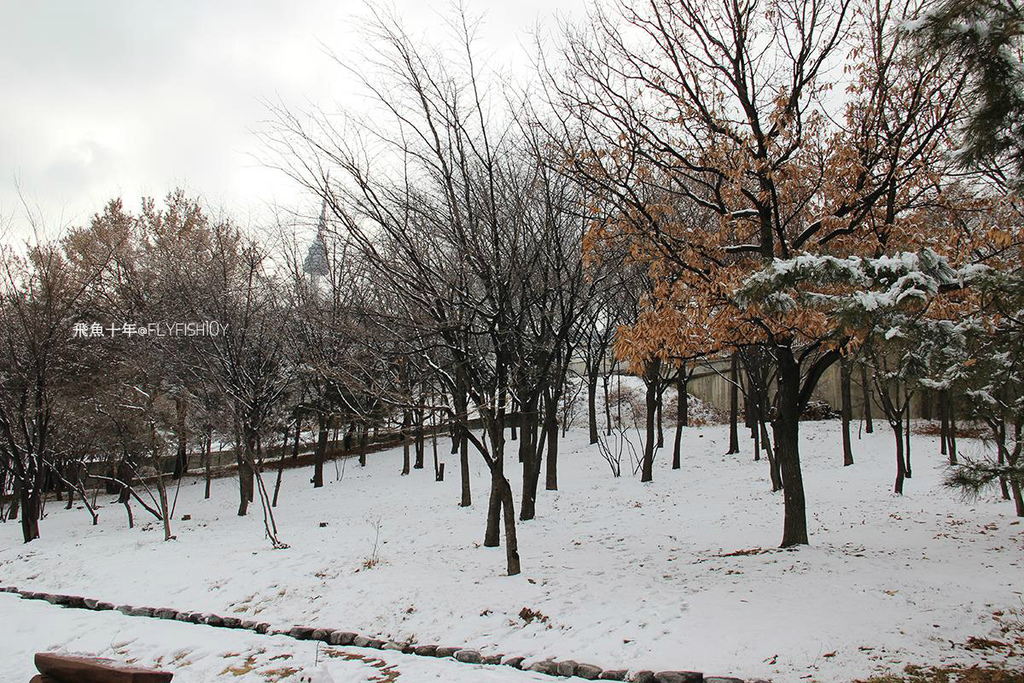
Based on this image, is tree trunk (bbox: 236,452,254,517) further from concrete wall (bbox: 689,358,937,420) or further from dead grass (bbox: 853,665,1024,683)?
dead grass (bbox: 853,665,1024,683)

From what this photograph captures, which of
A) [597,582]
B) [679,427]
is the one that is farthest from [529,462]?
[679,427]

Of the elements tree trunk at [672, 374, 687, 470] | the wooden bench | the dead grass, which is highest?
tree trunk at [672, 374, 687, 470]

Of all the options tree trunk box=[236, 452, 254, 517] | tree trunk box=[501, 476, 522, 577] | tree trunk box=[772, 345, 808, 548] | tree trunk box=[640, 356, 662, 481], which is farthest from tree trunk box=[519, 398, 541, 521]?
tree trunk box=[236, 452, 254, 517]

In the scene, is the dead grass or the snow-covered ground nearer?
the dead grass

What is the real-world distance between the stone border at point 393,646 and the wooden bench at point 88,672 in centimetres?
211

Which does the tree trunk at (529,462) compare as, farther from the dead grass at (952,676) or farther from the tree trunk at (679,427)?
the dead grass at (952,676)

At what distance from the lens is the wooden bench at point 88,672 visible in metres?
4.70

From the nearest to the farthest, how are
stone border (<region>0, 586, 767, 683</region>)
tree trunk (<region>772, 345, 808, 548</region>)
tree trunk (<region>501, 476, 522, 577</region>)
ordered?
stone border (<region>0, 586, 767, 683</region>) → tree trunk (<region>772, 345, 808, 548</region>) → tree trunk (<region>501, 476, 522, 577</region>)

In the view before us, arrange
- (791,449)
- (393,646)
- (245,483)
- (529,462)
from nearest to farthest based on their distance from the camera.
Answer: (393,646)
(791,449)
(529,462)
(245,483)

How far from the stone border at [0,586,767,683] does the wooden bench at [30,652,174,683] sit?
83.0 inches

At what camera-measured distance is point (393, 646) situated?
6418 millimetres

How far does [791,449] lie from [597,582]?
9.90 ft

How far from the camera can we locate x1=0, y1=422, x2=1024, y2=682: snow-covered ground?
5336mm

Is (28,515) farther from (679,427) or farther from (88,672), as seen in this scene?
(679,427)
